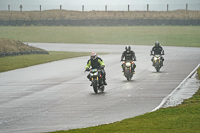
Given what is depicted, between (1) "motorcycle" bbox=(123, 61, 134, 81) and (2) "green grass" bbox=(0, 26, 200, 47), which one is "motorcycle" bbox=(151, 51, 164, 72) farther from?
(2) "green grass" bbox=(0, 26, 200, 47)

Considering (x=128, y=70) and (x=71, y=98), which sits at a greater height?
(x=128, y=70)

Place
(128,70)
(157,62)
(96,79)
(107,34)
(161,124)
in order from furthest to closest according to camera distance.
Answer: (107,34), (157,62), (128,70), (96,79), (161,124)

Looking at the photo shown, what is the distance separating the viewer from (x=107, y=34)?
74000 mm

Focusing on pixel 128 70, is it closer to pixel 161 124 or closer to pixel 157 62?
pixel 157 62

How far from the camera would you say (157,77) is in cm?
2419

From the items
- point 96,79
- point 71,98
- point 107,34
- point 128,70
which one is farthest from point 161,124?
point 107,34

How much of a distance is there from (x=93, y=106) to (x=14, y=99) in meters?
3.43

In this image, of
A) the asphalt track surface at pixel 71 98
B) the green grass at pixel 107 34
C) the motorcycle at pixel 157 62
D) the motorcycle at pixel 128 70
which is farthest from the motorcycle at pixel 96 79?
the green grass at pixel 107 34

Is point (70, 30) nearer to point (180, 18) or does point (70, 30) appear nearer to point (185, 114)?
point (180, 18)

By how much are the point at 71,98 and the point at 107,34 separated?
189ft

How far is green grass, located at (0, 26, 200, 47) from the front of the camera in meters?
67.3

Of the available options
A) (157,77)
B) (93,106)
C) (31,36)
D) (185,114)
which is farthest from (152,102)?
(31,36)

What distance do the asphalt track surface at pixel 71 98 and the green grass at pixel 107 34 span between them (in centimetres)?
3966

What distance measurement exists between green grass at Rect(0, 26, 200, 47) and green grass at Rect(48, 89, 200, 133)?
2001 inches
